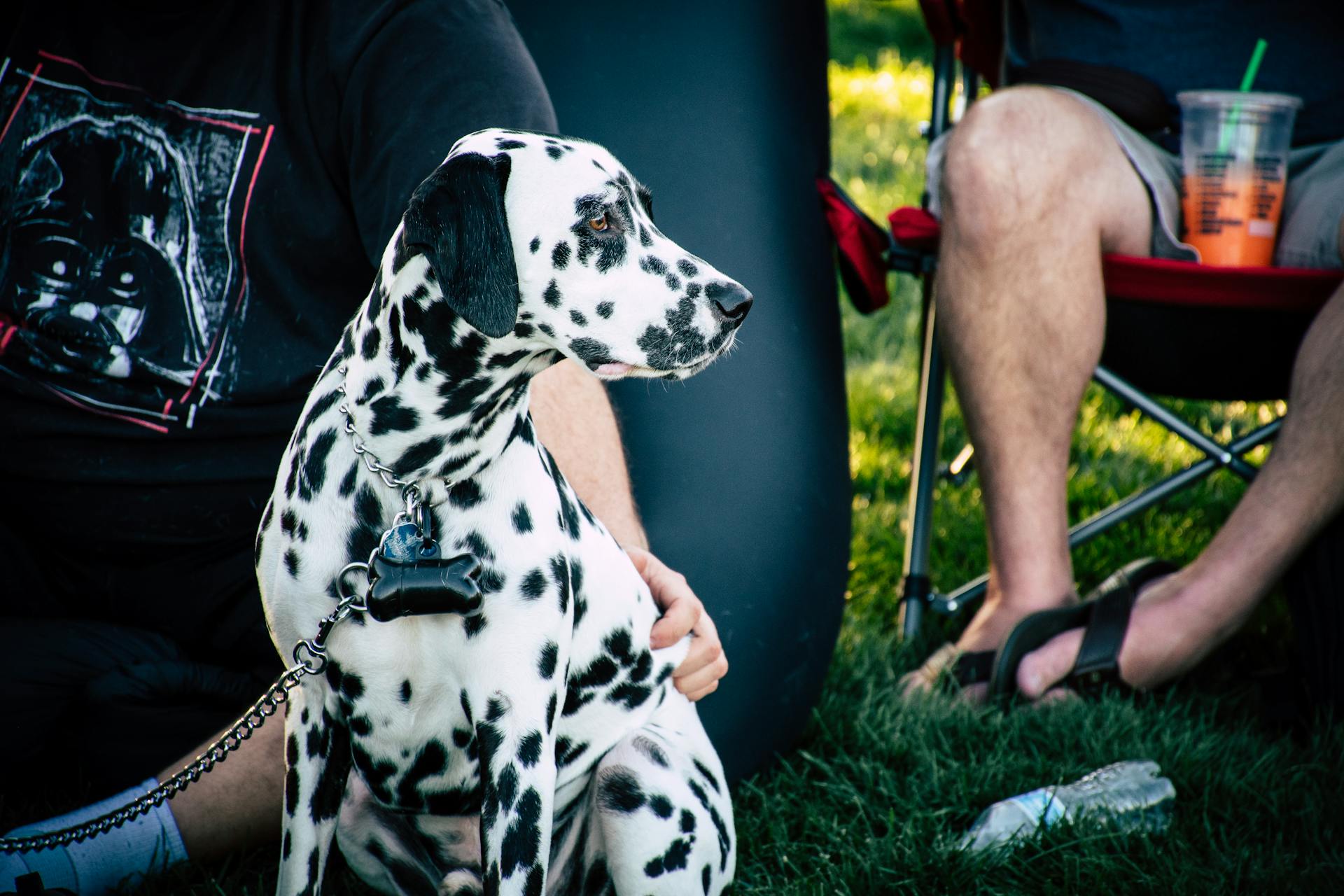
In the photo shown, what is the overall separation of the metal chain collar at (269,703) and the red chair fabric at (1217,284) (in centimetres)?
195

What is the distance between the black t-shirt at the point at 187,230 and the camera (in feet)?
6.83

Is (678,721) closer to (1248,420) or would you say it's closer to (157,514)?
(157,514)

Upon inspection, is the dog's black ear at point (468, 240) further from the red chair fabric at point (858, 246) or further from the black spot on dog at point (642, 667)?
the red chair fabric at point (858, 246)

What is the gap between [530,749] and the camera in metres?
1.66

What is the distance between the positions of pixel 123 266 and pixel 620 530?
3.32ft

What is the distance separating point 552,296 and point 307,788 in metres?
0.79

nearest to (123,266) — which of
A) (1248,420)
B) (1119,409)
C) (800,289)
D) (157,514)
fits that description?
(157,514)

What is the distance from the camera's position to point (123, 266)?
2.20 m

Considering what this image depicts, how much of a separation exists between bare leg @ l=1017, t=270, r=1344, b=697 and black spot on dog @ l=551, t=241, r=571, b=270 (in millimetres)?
1694

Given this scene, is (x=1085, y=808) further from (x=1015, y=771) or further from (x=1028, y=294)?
(x=1028, y=294)

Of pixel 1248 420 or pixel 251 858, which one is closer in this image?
pixel 251 858

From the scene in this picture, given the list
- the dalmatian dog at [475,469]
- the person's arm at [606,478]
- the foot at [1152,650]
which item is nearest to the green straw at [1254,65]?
the foot at [1152,650]

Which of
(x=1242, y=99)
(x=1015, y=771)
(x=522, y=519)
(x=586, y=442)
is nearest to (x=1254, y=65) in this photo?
(x=1242, y=99)

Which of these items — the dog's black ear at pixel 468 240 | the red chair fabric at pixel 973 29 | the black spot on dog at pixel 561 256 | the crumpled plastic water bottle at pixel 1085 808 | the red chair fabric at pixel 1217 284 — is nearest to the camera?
the dog's black ear at pixel 468 240
